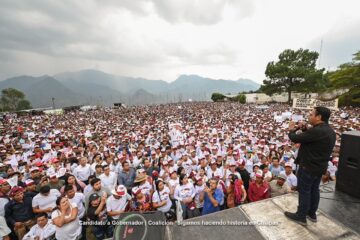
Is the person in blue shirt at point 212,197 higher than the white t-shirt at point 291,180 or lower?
lower

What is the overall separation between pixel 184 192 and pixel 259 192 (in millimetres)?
1835

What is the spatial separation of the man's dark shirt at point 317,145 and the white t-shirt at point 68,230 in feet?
13.6

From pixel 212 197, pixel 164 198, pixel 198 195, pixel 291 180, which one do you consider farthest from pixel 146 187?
pixel 291 180

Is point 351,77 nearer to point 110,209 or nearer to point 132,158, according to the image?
point 132,158

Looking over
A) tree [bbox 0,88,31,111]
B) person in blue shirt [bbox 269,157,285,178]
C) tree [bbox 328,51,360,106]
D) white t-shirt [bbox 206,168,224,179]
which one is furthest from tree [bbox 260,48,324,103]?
tree [bbox 0,88,31,111]

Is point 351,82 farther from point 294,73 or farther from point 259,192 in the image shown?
point 259,192

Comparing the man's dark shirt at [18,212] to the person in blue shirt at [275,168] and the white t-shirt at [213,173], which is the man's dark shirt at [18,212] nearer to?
the white t-shirt at [213,173]

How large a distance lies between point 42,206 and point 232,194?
4.52 meters

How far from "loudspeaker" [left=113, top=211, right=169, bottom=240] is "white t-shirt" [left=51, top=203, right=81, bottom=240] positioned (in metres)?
1.93

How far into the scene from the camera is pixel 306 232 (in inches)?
95.9

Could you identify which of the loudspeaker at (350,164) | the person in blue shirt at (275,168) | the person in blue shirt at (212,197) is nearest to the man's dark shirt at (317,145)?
the loudspeaker at (350,164)

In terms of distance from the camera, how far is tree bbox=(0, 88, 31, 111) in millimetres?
53219

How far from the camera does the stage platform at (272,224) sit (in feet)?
7.95

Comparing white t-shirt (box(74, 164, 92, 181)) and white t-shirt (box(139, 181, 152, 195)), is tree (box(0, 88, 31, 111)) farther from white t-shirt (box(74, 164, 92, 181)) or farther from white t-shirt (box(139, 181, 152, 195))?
white t-shirt (box(139, 181, 152, 195))
